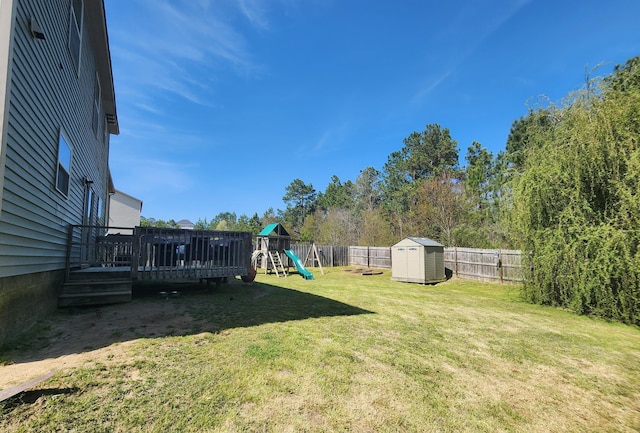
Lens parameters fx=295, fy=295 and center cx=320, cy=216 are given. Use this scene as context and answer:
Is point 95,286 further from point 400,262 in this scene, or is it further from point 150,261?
point 400,262

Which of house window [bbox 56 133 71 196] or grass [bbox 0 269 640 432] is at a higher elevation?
house window [bbox 56 133 71 196]

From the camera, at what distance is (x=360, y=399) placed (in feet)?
8.96

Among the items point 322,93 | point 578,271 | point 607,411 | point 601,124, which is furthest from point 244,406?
point 322,93

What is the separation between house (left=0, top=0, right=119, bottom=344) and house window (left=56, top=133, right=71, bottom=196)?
2 cm

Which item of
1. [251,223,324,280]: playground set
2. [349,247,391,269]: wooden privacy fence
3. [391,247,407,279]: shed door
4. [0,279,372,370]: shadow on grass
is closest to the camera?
[0,279,372,370]: shadow on grass

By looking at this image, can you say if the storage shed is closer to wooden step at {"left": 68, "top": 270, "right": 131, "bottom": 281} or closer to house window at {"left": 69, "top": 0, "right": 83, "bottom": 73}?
wooden step at {"left": 68, "top": 270, "right": 131, "bottom": 281}

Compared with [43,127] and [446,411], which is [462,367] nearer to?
[446,411]

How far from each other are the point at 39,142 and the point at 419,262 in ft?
40.5

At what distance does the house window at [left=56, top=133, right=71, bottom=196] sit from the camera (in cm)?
522

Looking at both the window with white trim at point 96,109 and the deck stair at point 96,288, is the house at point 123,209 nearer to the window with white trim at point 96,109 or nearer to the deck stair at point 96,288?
the window with white trim at point 96,109

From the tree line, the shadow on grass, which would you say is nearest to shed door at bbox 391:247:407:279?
the tree line

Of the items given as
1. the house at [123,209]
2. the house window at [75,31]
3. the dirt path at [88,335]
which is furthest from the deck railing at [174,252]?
the house at [123,209]

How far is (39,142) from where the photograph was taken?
4289 millimetres

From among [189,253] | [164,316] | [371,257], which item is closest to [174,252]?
[189,253]
